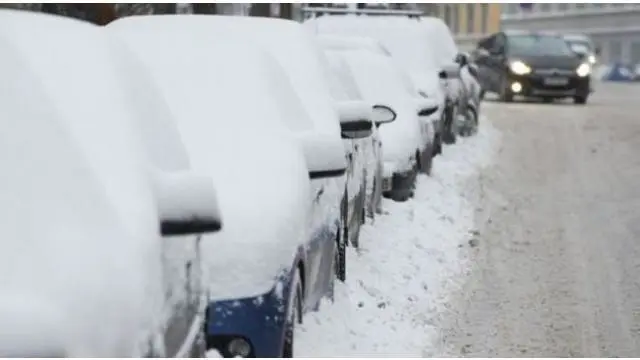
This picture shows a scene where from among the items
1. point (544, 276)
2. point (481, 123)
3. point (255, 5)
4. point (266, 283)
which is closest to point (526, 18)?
point (481, 123)

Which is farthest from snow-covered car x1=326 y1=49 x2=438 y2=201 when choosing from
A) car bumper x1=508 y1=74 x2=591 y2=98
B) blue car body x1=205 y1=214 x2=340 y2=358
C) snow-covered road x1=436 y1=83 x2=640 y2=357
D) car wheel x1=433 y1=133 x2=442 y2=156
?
car bumper x1=508 y1=74 x2=591 y2=98

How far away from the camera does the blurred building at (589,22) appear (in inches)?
2680

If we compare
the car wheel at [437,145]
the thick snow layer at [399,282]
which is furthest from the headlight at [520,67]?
the thick snow layer at [399,282]

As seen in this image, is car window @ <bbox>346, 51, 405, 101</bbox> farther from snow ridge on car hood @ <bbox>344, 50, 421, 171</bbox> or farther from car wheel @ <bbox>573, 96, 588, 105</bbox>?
car wheel @ <bbox>573, 96, 588, 105</bbox>

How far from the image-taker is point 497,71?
109ft

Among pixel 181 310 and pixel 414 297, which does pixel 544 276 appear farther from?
pixel 181 310

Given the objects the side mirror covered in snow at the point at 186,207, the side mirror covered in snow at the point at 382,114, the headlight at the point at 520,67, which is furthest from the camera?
the headlight at the point at 520,67

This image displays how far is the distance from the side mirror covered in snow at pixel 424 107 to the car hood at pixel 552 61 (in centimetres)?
1693

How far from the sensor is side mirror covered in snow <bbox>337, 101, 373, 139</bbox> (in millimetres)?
9281

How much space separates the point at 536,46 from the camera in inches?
1307

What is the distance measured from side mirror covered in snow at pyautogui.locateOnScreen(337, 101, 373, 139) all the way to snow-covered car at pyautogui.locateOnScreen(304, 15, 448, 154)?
949 cm

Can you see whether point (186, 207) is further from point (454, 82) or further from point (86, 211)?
point (454, 82)

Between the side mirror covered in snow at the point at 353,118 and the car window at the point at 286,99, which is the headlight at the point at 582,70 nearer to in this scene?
the side mirror covered in snow at the point at 353,118

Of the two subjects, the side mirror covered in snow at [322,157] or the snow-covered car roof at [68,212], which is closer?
the snow-covered car roof at [68,212]
